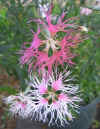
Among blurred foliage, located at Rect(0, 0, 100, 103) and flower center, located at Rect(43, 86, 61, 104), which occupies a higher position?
blurred foliage, located at Rect(0, 0, 100, 103)

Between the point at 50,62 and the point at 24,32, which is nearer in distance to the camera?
the point at 50,62

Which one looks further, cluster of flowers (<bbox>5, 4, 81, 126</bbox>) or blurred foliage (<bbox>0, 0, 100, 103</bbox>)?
blurred foliage (<bbox>0, 0, 100, 103</bbox>)

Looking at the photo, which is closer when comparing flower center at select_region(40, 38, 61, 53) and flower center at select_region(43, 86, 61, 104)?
flower center at select_region(40, 38, 61, 53)

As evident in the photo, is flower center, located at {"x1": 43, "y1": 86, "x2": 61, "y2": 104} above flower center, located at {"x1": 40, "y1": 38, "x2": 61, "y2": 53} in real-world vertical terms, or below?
below

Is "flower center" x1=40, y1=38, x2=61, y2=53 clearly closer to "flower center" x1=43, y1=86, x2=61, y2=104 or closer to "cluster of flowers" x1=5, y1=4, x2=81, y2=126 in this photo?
"cluster of flowers" x1=5, y1=4, x2=81, y2=126

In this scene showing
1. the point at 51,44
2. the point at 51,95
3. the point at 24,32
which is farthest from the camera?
the point at 24,32

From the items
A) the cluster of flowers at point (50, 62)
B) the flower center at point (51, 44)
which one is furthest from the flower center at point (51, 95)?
the flower center at point (51, 44)

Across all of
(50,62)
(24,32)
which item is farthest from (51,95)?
(24,32)

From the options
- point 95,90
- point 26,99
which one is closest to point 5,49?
point 26,99

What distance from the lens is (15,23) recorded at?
78cm

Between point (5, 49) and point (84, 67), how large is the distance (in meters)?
0.30

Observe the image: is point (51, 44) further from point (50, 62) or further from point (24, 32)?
point (24, 32)

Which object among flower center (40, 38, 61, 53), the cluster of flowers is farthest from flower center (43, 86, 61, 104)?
flower center (40, 38, 61, 53)

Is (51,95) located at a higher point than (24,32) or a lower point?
lower
